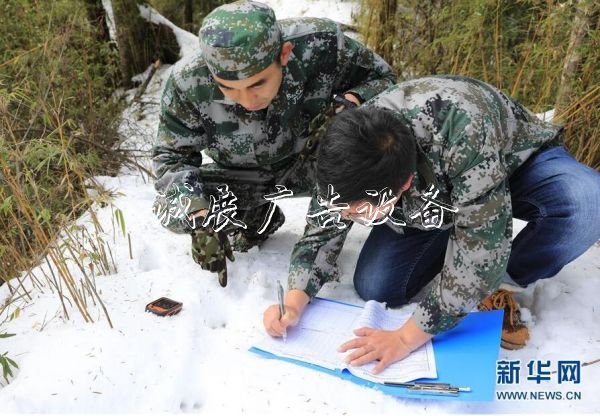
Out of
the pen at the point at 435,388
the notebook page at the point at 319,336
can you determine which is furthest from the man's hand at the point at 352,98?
the pen at the point at 435,388

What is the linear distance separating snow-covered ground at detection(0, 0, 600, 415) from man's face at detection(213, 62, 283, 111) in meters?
0.61

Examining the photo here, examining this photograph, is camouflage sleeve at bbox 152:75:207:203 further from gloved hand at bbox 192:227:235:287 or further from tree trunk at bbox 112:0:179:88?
tree trunk at bbox 112:0:179:88

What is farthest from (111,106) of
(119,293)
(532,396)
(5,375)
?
(532,396)

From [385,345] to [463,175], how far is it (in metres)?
0.49

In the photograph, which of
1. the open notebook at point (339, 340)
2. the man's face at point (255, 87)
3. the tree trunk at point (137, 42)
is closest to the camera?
the open notebook at point (339, 340)

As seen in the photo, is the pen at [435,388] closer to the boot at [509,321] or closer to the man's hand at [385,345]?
the man's hand at [385,345]

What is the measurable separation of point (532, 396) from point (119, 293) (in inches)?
49.7

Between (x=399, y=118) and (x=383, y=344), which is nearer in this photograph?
(x=399, y=118)

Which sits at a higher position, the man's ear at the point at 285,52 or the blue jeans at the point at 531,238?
the man's ear at the point at 285,52

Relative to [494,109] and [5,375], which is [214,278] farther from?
[494,109]

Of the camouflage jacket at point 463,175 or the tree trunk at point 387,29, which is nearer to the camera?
the camouflage jacket at point 463,175

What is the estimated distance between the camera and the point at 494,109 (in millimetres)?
1372

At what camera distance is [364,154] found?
3.75 feet

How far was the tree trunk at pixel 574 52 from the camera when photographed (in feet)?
6.68
